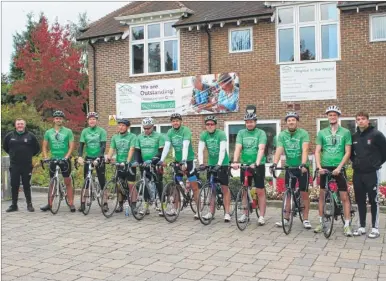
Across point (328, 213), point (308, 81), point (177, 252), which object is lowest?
point (177, 252)

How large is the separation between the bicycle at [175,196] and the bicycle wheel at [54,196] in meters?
2.48

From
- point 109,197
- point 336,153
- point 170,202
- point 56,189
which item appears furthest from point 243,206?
point 56,189

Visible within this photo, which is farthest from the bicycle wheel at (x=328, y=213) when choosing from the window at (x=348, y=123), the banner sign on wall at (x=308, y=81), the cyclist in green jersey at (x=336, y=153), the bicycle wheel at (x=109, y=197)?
the banner sign on wall at (x=308, y=81)

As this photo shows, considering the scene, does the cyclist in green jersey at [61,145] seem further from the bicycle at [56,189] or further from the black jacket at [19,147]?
the black jacket at [19,147]

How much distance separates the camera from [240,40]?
1656 centimetres

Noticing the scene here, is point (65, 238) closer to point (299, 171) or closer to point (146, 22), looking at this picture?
point (299, 171)

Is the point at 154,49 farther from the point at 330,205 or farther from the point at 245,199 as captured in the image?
the point at 330,205

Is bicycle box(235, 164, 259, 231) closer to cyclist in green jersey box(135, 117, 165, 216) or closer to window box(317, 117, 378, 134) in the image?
cyclist in green jersey box(135, 117, 165, 216)

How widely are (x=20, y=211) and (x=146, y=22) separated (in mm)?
10112

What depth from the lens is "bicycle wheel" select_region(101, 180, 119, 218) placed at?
936 cm

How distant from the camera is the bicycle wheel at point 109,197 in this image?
9.36 metres

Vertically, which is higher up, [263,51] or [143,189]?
[263,51]

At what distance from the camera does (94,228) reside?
8.40 meters

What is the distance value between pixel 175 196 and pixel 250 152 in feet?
5.50
